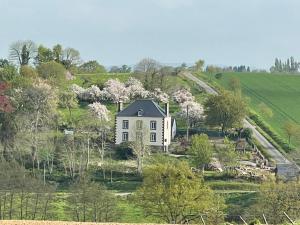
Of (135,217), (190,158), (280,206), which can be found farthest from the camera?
(190,158)

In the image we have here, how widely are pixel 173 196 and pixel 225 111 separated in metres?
30.6

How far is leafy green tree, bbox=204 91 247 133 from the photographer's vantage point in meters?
67.9

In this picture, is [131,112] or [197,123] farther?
[197,123]

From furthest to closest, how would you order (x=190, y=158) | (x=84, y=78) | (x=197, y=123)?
1. (x=84, y=78)
2. (x=197, y=123)
3. (x=190, y=158)

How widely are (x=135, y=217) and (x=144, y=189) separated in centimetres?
297

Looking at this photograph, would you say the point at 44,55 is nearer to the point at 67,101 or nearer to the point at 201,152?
the point at 67,101

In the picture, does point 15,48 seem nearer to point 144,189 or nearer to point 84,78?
point 84,78

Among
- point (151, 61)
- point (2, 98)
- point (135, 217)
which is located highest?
point (151, 61)

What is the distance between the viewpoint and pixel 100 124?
66125 millimetres

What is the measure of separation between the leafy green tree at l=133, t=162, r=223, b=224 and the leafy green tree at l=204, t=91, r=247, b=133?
2837 centimetres

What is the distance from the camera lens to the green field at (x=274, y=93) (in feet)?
278

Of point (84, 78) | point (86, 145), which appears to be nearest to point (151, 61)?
point (84, 78)

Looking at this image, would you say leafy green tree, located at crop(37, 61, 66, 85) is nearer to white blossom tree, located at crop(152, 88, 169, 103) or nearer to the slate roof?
white blossom tree, located at crop(152, 88, 169, 103)

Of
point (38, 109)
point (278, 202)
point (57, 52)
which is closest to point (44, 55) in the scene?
point (57, 52)
